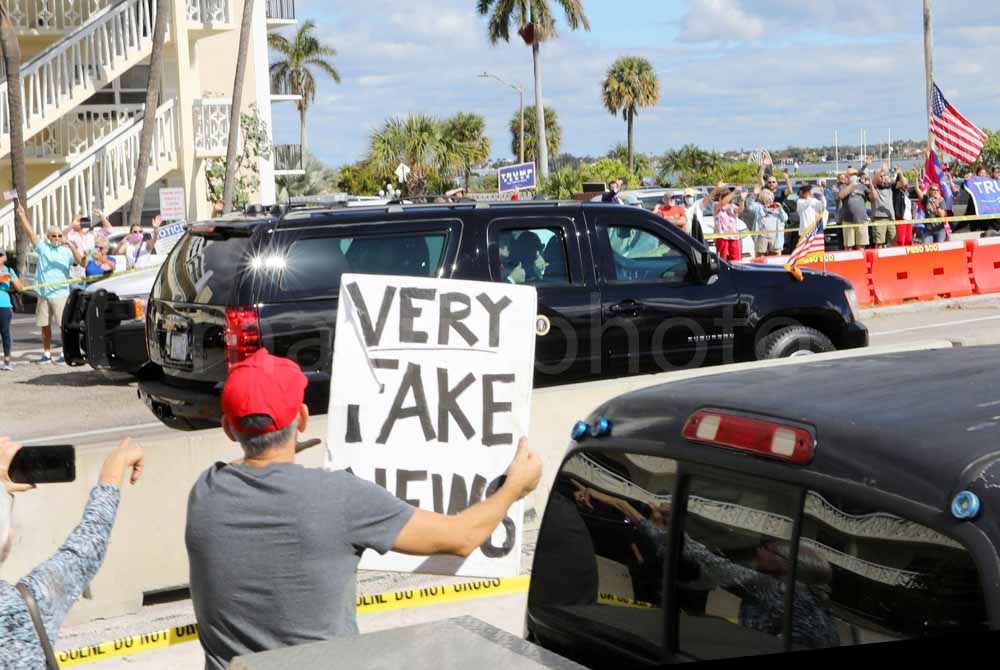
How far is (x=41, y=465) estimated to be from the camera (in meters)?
3.32

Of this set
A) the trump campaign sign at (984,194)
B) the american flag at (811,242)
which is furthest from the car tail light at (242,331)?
the trump campaign sign at (984,194)

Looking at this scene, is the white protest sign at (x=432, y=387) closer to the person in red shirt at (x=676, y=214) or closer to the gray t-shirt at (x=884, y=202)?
the person in red shirt at (x=676, y=214)

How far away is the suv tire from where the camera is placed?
10766 millimetres

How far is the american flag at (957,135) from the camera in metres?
25.8

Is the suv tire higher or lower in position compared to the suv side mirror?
lower

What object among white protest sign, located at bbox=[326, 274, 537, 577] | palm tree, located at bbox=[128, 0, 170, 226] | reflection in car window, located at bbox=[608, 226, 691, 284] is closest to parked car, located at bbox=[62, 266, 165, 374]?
reflection in car window, located at bbox=[608, 226, 691, 284]

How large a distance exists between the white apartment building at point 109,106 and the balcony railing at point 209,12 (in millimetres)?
24

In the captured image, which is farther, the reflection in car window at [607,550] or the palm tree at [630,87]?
the palm tree at [630,87]

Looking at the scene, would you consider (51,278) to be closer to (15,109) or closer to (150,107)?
(15,109)

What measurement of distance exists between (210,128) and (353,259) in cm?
2395

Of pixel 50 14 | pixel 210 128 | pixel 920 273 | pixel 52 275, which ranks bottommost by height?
pixel 920 273

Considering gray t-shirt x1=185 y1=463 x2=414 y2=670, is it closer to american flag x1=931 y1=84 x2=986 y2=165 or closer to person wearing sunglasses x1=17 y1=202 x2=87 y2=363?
person wearing sunglasses x1=17 y1=202 x2=87 y2=363

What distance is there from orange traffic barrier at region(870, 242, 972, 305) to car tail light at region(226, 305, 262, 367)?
13.0m

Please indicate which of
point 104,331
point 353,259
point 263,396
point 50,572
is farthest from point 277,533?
point 104,331
